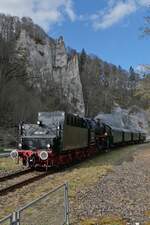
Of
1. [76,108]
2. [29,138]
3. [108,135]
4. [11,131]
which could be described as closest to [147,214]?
[29,138]

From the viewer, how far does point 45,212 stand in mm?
7004

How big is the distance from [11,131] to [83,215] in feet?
146

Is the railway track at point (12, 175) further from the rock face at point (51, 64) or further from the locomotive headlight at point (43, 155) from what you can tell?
the rock face at point (51, 64)

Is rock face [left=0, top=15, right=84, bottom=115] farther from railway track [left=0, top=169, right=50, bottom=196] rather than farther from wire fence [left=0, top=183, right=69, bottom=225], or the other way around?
wire fence [left=0, top=183, right=69, bottom=225]

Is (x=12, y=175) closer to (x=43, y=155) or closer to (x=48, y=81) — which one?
(x=43, y=155)

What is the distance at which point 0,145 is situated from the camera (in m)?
45.7

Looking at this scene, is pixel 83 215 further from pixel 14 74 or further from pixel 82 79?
pixel 82 79

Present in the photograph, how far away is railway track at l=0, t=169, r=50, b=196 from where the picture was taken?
13.8 metres

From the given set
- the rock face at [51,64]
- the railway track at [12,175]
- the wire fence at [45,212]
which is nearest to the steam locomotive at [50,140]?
the railway track at [12,175]

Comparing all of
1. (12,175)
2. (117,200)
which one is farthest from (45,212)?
(12,175)

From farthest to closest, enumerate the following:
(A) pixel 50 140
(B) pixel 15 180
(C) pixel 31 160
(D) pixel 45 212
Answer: (A) pixel 50 140 → (C) pixel 31 160 → (B) pixel 15 180 → (D) pixel 45 212

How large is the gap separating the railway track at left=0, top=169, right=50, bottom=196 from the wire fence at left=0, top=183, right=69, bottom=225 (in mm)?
5257

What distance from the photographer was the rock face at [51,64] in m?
98.6

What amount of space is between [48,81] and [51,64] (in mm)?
24980
